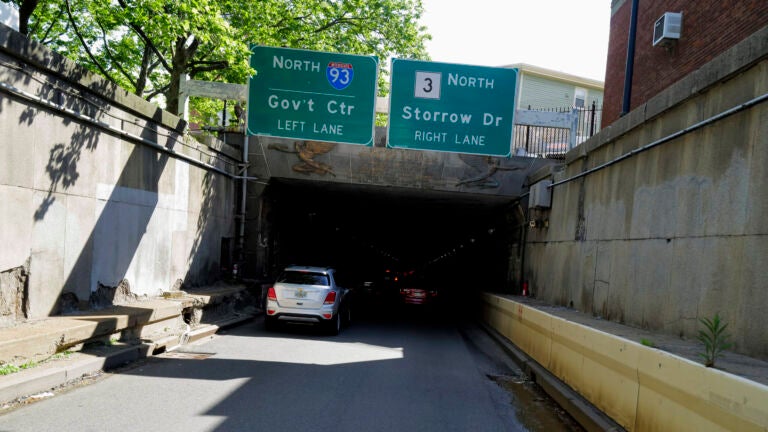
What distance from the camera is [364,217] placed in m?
31.0

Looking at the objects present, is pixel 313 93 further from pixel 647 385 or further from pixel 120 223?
pixel 647 385

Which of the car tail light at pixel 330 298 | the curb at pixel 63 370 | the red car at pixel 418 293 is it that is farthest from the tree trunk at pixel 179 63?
the red car at pixel 418 293

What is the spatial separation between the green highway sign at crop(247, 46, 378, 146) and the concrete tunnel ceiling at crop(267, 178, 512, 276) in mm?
3793

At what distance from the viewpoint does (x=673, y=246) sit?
25.8ft

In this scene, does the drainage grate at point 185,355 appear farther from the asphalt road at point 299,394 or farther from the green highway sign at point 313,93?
the green highway sign at point 313,93

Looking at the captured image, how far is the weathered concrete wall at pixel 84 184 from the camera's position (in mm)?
7977

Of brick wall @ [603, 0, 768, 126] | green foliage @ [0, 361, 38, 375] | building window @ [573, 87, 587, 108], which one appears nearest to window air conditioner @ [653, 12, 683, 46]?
brick wall @ [603, 0, 768, 126]

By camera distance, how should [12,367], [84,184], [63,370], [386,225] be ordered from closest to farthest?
1. [12,367]
2. [63,370]
3. [84,184]
4. [386,225]

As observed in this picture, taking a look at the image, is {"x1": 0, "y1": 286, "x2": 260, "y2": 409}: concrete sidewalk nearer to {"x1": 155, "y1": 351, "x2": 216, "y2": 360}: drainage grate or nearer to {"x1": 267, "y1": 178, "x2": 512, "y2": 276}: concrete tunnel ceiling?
{"x1": 155, "y1": 351, "x2": 216, "y2": 360}: drainage grate

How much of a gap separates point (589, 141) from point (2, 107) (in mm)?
10597

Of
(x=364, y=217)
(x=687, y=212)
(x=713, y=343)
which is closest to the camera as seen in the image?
(x=713, y=343)

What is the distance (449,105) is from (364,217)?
15.7 metres

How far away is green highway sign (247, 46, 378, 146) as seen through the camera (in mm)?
15773

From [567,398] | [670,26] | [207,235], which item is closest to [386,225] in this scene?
[207,235]
